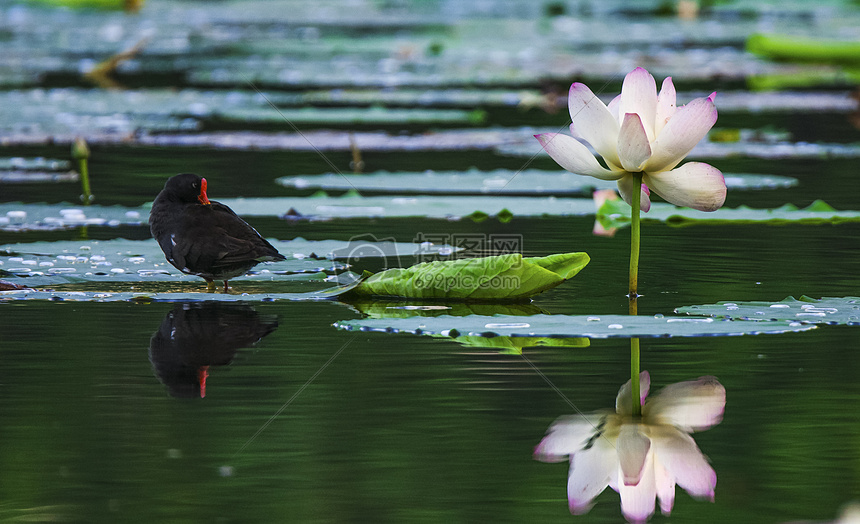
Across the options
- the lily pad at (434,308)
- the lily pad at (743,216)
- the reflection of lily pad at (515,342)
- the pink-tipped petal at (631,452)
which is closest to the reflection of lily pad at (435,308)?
the lily pad at (434,308)

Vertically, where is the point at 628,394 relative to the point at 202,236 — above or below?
below

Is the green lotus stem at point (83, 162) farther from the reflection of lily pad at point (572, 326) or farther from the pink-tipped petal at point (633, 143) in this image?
the pink-tipped petal at point (633, 143)

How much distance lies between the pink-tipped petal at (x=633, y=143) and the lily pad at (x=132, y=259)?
1072 millimetres

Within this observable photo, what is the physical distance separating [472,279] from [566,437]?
1331 millimetres

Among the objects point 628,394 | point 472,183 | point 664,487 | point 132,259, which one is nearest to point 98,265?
point 132,259

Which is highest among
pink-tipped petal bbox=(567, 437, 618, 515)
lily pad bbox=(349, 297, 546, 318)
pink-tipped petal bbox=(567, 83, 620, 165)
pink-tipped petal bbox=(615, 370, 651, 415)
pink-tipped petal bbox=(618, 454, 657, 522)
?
pink-tipped petal bbox=(567, 83, 620, 165)

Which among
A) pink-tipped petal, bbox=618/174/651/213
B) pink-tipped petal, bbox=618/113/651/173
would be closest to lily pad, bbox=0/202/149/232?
pink-tipped petal, bbox=618/174/651/213

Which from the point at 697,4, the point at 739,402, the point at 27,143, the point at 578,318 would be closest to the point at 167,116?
the point at 27,143

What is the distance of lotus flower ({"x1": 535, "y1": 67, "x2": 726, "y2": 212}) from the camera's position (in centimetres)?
368

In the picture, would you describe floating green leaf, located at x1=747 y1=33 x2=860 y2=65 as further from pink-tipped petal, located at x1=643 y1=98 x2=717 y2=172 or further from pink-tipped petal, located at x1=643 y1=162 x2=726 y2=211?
pink-tipped petal, located at x1=643 y1=98 x2=717 y2=172

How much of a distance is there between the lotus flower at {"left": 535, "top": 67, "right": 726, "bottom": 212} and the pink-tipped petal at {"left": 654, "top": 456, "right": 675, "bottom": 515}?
1.45m

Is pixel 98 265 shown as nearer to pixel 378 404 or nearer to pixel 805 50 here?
pixel 378 404

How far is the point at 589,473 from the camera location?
7.92ft

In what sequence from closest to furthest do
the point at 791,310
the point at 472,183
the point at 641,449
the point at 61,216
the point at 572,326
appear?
the point at 641,449 < the point at 572,326 < the point at 791,310 < the point at 61,216 < the point at 472,183
